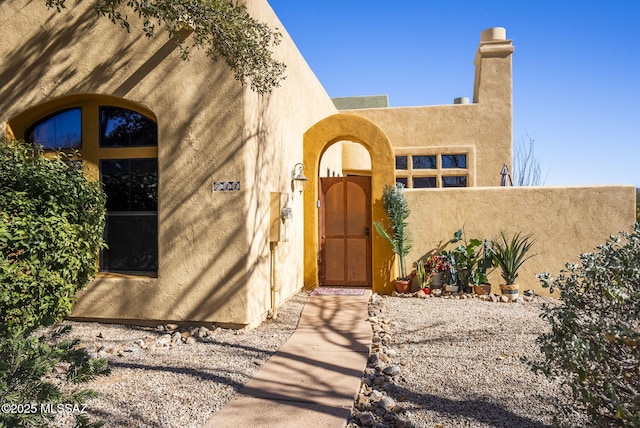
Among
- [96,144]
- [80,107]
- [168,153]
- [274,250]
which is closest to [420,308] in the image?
[274,250]

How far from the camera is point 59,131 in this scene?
24.0 feet

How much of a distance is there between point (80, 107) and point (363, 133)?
5.19m

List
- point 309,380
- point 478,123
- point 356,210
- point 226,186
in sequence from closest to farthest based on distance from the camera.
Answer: point 309,380 < point 226,186 < point 356,210 < point 478,123

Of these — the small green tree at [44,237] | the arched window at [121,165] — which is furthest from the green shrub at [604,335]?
the arched window at [121,165]

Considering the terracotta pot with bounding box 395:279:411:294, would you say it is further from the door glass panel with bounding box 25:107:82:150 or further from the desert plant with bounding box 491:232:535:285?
the door glass panel with bounding box 25:107:82:150

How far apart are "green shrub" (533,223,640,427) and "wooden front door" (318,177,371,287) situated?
6.85m

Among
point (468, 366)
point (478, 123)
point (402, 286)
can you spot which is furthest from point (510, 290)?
point (478, 123)

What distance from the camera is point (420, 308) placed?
26.0 feet

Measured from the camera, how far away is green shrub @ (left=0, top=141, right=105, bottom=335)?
4.90 m

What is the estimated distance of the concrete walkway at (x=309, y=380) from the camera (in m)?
3.89

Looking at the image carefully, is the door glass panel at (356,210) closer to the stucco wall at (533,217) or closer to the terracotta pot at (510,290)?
the stucco wall at (533,217)

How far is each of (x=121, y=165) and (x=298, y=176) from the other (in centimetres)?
320

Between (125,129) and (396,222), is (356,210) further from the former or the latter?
(125,129)

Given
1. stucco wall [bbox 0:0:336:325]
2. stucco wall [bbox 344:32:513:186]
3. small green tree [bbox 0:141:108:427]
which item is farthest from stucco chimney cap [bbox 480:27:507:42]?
small green tree [bbox 0:141:108:427]
